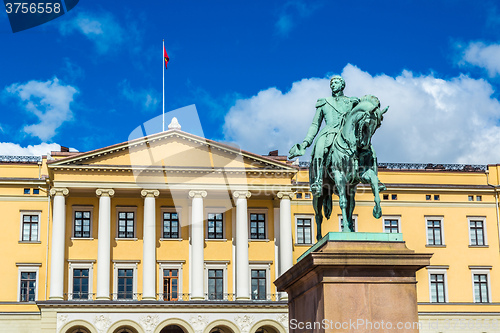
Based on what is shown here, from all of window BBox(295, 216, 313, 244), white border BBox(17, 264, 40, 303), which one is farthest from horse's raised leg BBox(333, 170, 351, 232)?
white border BBox(17, 264, 40, 303)

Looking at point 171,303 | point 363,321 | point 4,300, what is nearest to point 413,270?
point 363,321

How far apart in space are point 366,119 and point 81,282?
3786 cm

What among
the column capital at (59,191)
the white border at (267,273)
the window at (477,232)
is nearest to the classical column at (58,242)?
the column capital at (59,191)

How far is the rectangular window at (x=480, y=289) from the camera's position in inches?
2047

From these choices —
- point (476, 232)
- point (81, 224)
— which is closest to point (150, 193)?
point (81, 224)

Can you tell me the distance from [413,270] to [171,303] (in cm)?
3610

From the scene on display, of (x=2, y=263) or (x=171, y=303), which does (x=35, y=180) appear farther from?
(x=171, y=303)

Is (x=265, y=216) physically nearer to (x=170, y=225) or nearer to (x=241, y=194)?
(x=241, y=194)

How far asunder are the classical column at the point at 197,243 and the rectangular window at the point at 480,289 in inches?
660

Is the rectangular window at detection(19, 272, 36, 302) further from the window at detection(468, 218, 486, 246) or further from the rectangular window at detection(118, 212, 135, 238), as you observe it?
the window at detection(468, 218, 486, 246)

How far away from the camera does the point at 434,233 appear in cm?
5244

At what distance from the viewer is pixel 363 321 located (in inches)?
464

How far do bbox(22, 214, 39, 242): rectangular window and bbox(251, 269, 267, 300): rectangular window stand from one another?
12.7 meters

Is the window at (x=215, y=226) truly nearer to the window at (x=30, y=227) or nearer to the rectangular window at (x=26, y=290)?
the window at (x=30, y=227)
